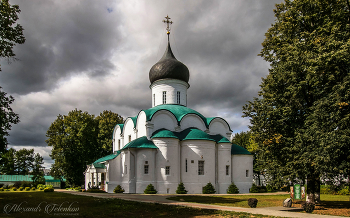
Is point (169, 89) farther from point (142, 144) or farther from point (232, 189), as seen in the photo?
point (232, 189)

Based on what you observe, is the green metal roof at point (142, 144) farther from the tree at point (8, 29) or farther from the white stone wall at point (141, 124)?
the tree at point (8, 29)

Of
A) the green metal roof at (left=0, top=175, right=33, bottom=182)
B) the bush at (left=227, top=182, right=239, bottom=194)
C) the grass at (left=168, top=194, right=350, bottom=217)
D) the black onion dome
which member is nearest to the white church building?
the black onion dome

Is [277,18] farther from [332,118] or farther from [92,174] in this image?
[92,174]

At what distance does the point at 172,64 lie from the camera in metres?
34.7

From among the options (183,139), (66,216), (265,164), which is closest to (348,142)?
(265,164)

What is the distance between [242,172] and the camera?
3170 centimetres

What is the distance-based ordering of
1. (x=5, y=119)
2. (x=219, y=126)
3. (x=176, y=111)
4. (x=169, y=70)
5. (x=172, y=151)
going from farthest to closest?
(x=169, y=70), (x=219, y=126), (x=176, y=111), (x=172, y=151), (x=5, y=119)

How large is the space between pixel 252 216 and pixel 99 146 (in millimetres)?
34764

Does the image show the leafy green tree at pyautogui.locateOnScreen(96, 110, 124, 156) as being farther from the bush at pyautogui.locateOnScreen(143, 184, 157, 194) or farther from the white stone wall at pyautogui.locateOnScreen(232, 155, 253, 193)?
the white stone wall at pyautogui.locateOnScreen(232, 155, 253, 193)

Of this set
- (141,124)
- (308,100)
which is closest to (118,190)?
(141,124)

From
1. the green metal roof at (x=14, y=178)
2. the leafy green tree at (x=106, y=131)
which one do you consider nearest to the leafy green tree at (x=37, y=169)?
the green metal roof at (x=14, y=178)

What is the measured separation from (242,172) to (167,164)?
30.0 ft

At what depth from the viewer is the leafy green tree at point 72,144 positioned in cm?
4031

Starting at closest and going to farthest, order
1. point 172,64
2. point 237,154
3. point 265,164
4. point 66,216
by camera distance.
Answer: point 66,216 < point 265,164 < point 237,154 < point 172,64
